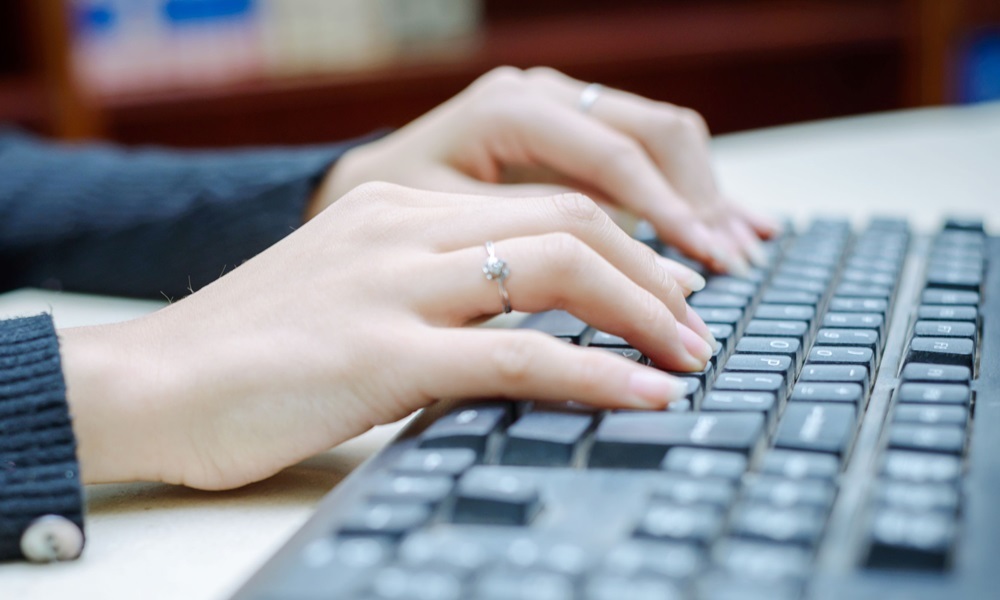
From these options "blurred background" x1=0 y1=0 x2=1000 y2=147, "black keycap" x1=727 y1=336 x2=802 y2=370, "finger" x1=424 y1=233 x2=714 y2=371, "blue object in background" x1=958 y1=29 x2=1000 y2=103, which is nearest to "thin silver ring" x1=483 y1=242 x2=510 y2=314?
"finger" x1=424 y1=233 x2=714 y2=371

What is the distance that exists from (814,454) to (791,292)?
0.22 meters

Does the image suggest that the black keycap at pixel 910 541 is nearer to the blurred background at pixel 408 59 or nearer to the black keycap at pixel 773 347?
the black keycap at pixel 773 347

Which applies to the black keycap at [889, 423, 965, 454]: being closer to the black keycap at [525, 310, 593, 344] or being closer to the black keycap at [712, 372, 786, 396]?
the black keycap at [712, 372, 786, 396]

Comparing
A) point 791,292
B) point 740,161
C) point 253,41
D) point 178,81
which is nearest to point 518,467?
point 791,292

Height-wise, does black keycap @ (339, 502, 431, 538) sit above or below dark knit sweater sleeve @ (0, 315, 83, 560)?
above

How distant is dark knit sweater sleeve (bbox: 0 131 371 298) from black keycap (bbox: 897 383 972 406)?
458mm

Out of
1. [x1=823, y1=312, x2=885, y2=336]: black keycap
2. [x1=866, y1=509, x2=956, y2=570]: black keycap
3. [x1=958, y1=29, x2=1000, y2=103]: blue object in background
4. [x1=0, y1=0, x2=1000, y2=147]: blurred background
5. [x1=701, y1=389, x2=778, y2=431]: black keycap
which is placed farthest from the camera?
[x1=958, y1=29, x2=1000, y2=103]: blue object in background

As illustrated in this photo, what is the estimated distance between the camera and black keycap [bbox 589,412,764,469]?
0.36 metres

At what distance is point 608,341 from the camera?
1.60 feet

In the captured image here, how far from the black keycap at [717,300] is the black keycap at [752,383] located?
0.12m

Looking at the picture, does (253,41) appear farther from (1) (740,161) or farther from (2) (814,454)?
(2) (814,454)

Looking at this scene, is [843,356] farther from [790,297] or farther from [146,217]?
[146,217]

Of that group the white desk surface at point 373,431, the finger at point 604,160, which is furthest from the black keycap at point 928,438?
the finger at point 604,160

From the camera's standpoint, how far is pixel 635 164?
2.35 ft
